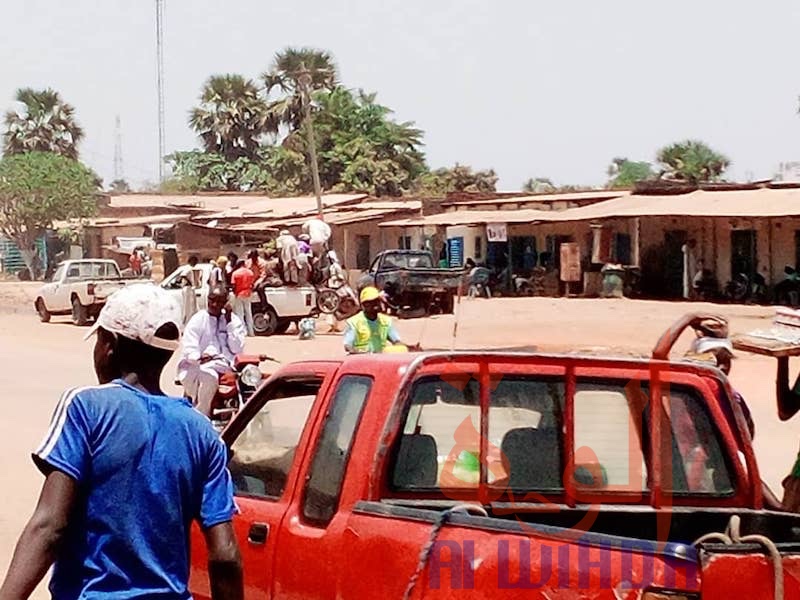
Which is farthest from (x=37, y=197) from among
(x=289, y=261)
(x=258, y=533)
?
(x=258, y=533)

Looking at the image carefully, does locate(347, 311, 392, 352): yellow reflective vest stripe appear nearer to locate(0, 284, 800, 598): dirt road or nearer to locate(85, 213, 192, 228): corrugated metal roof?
locate(0, 284, 800, 598): dirt road

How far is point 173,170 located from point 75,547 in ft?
257

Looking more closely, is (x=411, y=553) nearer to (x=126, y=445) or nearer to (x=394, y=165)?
(x=126, y=445)

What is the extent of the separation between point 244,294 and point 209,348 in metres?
13.9

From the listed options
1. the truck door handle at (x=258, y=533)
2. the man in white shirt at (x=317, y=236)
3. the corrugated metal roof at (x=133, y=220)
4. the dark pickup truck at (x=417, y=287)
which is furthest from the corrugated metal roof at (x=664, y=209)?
the truck door handle at (x=258, y=533)

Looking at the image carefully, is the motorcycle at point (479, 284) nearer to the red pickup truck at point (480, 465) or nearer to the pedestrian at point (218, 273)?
the pedestrian at point (218, 273)

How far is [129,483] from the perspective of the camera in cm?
326

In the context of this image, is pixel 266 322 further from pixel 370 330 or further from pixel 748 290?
pixel 370 330

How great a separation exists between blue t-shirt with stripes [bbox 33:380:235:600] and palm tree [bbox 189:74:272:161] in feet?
217

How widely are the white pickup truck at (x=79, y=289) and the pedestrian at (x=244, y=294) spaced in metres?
5.12

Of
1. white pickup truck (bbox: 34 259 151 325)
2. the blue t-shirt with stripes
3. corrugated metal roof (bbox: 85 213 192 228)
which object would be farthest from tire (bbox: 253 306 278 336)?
corrugated metal roof (bbox: 85 213 192 228)

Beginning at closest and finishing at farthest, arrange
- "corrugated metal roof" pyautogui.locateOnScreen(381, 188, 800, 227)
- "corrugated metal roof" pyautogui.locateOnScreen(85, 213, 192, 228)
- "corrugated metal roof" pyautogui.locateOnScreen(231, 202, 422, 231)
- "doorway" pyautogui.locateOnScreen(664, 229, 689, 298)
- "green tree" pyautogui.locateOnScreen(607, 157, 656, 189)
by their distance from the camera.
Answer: "corrugated metal roof" pyautogui.locateOnScreen(381, 188, 800, 227) → "doorway" pyautogui.locateOnScreen(664, 229, 689, 298) → "corrugated metal roof" pyautogui.locateOnScreen(231, 202, 422, 231) → "corrugated metal roof" pyautogui.locateOnScreen(85, 213, 192, 228) → "green tree" pyautogui.locateOnScreen(607, 157, 656, 189)

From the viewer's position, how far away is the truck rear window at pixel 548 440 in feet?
14.8

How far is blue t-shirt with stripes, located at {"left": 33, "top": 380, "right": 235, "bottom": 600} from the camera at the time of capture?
3195 millimetres
